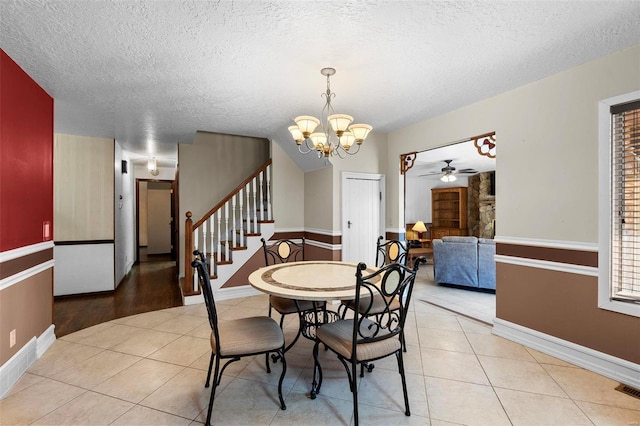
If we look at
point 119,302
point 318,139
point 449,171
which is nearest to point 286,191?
point 318,139

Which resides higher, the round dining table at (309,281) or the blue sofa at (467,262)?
the round dining table at (309,281)

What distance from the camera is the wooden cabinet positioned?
8328 mm

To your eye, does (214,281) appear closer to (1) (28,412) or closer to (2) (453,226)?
(1) (28,412)

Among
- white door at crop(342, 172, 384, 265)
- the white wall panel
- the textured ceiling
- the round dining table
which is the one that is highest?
the textured ceiling

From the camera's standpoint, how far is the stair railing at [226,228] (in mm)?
4137

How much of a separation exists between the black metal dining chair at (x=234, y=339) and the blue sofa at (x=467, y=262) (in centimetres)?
366

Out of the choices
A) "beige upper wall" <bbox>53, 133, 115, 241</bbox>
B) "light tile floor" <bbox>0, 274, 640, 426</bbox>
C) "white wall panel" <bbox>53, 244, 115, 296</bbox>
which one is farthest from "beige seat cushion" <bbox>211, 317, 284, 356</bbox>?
"beige upper wall" <bbox>53, 133, 115, 241</bbox>

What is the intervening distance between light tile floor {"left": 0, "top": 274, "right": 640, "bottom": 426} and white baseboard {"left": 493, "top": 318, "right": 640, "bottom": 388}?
69 millimetres

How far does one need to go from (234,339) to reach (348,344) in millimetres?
727

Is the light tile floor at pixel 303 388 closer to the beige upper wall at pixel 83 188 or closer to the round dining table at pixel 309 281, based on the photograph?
the round dining table at pixel 309 281

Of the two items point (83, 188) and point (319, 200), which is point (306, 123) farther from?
point (83, 188)

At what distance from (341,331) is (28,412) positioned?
206 cm

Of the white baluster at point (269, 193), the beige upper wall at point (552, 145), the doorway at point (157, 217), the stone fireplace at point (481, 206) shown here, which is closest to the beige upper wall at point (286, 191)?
the white baluster at point (269, 193)

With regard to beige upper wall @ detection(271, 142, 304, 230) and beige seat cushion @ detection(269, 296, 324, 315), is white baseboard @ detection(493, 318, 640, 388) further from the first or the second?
beige upper wall @ detection(271, 142, 304, 230)
